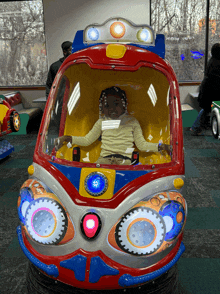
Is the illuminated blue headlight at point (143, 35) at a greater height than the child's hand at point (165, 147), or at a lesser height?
greater

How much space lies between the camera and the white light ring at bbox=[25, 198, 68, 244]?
1267mm

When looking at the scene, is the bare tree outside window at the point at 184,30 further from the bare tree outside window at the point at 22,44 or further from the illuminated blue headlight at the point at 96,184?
the illuminated blue headlight at the point at 96,184

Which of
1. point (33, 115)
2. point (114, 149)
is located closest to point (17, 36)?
point (33, 115)

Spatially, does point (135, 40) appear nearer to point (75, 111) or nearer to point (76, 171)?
point (75, 111)

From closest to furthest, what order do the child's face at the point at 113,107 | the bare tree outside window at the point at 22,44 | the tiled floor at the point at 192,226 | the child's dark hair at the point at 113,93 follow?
1. the tiled floor at the point at 192,226
2. the child's face at the point at 113,107
3. the child's dark hair at the point at 113,93
4. the bare tree outside window at the point at 22,44

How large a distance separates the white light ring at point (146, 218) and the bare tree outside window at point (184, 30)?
5.10 metres

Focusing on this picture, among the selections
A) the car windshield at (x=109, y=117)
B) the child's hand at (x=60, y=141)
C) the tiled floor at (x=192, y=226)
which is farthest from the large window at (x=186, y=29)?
the child's hand at (x=60, y=141)

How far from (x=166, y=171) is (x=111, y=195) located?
0.94ft

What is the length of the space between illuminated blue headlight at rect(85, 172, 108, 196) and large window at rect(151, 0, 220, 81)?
5.03m

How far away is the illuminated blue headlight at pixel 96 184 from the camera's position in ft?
4.27

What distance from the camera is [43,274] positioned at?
52.1 inches

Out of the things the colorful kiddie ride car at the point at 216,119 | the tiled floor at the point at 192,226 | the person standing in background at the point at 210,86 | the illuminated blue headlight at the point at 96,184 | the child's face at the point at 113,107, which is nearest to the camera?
the illuminated blue headlight at the point at 96,184

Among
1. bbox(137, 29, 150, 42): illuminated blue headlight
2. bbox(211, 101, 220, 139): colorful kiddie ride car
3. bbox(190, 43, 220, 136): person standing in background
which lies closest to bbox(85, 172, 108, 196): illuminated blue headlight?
bbox(137, 29, 150, 42): illuminated blue headlight

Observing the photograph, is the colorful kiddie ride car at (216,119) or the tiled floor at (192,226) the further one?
Answer: the colorful kiddie ride car at (216,119)
